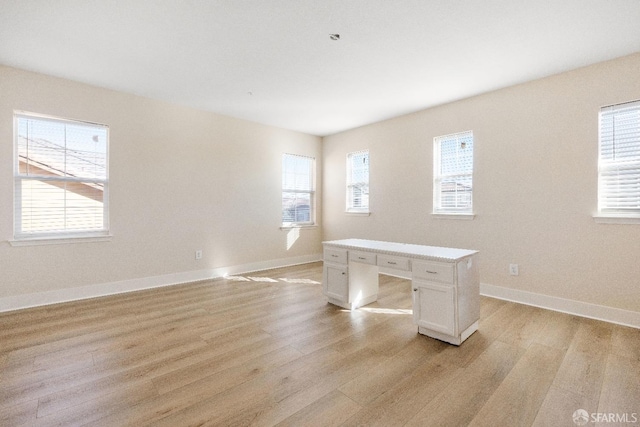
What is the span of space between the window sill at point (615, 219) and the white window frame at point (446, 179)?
1.23 metres

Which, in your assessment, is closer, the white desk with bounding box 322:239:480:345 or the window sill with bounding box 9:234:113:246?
the white desk with bounding box 322:239:480:345

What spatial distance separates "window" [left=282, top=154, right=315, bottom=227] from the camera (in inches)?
224

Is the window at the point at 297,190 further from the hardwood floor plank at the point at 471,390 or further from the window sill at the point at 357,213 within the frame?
the hardwood floor plank at the point at 471,390

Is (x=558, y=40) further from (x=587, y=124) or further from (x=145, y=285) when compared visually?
(x=145, y=285)

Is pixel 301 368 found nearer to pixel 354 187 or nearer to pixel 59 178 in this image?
pixel 59 178

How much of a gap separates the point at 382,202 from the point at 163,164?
349 centimetres

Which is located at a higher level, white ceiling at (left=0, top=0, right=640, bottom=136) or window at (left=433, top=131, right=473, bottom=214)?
white ceiling at (left=0, top=0, right=640, bottom=136)

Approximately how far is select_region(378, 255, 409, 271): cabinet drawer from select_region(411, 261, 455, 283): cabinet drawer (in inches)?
3.5

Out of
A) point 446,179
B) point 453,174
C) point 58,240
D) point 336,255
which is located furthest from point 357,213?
point 58,240

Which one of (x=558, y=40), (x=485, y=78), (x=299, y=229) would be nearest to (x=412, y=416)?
(x=558, y=40)

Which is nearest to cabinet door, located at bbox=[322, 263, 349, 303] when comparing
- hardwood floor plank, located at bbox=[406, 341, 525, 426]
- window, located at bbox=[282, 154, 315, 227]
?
hardwood floor plank, located at bbox=[406, 341, 525, 426]

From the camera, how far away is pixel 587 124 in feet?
9.99

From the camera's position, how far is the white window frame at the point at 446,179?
13.1 feet

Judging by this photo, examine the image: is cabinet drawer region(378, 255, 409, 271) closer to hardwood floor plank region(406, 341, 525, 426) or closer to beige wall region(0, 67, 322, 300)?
hardwood floor plank region(406, 341, 525, 426)
